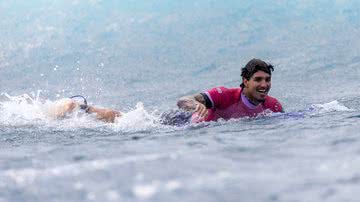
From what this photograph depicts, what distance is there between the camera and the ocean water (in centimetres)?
241

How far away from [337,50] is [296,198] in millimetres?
19815

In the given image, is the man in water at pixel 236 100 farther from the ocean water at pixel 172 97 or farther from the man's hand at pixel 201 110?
the ocean water at pixel 172 97

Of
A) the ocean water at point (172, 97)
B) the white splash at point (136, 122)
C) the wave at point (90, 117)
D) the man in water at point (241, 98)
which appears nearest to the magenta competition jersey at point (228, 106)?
the man in water at point (241, 98)

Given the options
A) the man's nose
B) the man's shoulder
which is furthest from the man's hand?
the man's shoulder

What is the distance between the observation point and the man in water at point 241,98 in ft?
19.9

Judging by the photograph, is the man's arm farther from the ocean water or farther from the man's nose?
the man's nose

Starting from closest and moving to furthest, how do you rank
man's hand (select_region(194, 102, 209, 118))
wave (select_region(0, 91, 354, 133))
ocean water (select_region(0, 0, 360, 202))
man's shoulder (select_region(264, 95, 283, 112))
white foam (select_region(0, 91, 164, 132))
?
ocean water (select_region(0, 0, 360, 202))
man's hand (select_region(194, 102, 209, 118))
wave (select_region(0, 91, 354, 133))
white foam (select_region(0, 91, 164, 132))
man's shoulder (select_region(264, 95, 283, 112))

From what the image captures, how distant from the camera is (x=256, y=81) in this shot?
6.11 meters

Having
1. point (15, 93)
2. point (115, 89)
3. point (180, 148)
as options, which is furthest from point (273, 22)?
point (180, 148)

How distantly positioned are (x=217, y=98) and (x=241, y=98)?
34 cm

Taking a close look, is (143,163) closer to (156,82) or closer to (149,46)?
(156,82)

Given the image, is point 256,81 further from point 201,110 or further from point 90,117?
point 90,117

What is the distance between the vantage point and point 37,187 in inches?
98.4

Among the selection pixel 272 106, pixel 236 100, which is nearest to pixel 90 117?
pixel 236 100
